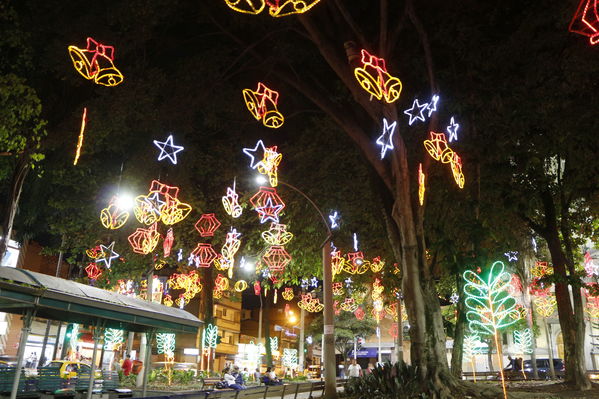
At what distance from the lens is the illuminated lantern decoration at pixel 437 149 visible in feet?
43.1

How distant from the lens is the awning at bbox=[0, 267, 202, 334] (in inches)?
347

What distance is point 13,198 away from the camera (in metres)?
16.7

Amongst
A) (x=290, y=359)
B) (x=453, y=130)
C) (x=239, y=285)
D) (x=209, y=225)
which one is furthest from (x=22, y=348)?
(x=290, y=359)

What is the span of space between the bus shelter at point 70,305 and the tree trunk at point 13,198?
548 centimetres

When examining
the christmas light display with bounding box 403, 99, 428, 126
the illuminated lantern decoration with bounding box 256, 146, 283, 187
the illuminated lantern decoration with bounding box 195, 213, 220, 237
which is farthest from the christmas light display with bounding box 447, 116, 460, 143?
the illuminated lantern decoration with bounding box 195, 213, 220, 237

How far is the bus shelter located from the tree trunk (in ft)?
18.0

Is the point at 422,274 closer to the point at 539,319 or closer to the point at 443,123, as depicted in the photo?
the point at 443,123

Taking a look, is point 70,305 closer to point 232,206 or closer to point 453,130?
point 232,206

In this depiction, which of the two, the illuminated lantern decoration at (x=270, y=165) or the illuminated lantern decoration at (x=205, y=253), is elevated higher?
the illuminated lantern decoration at (x=270, y=165)

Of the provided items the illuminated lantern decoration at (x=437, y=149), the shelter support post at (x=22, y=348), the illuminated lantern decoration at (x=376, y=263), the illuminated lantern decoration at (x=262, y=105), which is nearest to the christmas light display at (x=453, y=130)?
the illuminated lantern decoration at (x=437, y=149)

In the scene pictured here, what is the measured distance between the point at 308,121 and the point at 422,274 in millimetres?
10381

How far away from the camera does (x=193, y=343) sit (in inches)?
2140

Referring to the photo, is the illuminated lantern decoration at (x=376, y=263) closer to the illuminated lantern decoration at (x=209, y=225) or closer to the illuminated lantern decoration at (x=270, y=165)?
the illuminated lantern decoration at (x=209, y=225)

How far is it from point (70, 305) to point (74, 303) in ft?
0.31
